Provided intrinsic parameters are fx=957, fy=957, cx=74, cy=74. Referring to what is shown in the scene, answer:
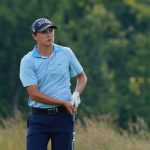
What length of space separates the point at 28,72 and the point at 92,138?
2904 mm

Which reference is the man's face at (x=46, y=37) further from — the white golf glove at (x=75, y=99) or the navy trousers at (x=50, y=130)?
the navy trousers at (x=50, y=130)

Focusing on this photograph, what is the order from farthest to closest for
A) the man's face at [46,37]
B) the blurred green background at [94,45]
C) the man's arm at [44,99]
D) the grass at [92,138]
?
the blurred green background at [94,45], the grass at [92,138], the man's face at [46,37], the man's arm at [44,99]

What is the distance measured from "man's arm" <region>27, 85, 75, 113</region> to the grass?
2506mm

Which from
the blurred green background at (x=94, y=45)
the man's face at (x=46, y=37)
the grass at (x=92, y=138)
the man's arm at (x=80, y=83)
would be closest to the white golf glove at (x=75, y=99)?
the man's arm at (x=80, y=83)

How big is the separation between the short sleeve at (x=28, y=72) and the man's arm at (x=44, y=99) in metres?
0.05

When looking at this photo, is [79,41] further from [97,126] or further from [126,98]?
[97,126]

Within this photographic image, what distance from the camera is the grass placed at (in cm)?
1142

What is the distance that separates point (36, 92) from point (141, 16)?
4860cm

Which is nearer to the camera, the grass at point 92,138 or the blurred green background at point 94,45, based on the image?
the grass at point 92,138

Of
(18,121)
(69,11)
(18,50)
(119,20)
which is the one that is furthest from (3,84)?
(18,121)

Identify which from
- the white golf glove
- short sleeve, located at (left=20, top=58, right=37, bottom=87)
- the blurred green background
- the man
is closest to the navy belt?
the man

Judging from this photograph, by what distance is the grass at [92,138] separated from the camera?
11422 millimetres

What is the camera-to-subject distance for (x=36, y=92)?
28.9ft

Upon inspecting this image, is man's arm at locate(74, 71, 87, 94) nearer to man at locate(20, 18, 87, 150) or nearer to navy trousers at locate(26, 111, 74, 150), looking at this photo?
man at locate(20, 18, 87, 150)
